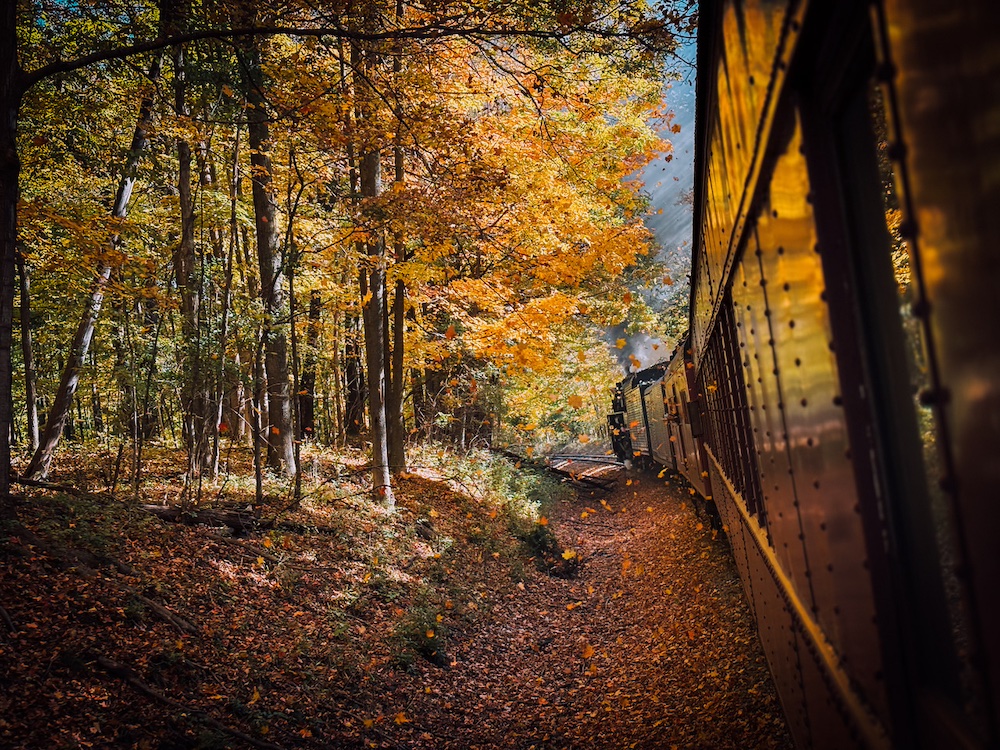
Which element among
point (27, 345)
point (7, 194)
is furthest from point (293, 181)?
point (27, 345)

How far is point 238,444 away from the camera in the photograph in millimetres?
Result: 16844

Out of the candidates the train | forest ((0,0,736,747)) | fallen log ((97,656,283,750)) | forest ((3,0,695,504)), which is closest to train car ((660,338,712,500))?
forest ((0,0,736,747))

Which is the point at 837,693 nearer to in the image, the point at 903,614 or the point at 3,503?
the point at 903,614

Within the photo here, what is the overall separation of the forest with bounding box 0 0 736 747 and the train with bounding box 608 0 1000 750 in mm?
5237

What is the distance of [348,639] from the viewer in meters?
8.45

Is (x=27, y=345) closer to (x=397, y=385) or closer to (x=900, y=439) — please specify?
(x=397, y=385)

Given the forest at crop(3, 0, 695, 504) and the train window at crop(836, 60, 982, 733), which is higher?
the forest at crop(3, 0, 695, 504)

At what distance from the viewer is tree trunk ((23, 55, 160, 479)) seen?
11242 mm

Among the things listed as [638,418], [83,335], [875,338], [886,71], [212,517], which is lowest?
[212,517]

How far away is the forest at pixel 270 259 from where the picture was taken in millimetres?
7535

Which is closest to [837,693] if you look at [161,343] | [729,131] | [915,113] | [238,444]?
[915,113]

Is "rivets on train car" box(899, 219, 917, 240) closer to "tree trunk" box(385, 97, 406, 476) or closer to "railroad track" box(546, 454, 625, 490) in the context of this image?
"tree trunk" box(385, 97, 406, 476)

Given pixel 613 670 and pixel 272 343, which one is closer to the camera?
pixel 613 670

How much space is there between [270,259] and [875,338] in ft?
42.6
